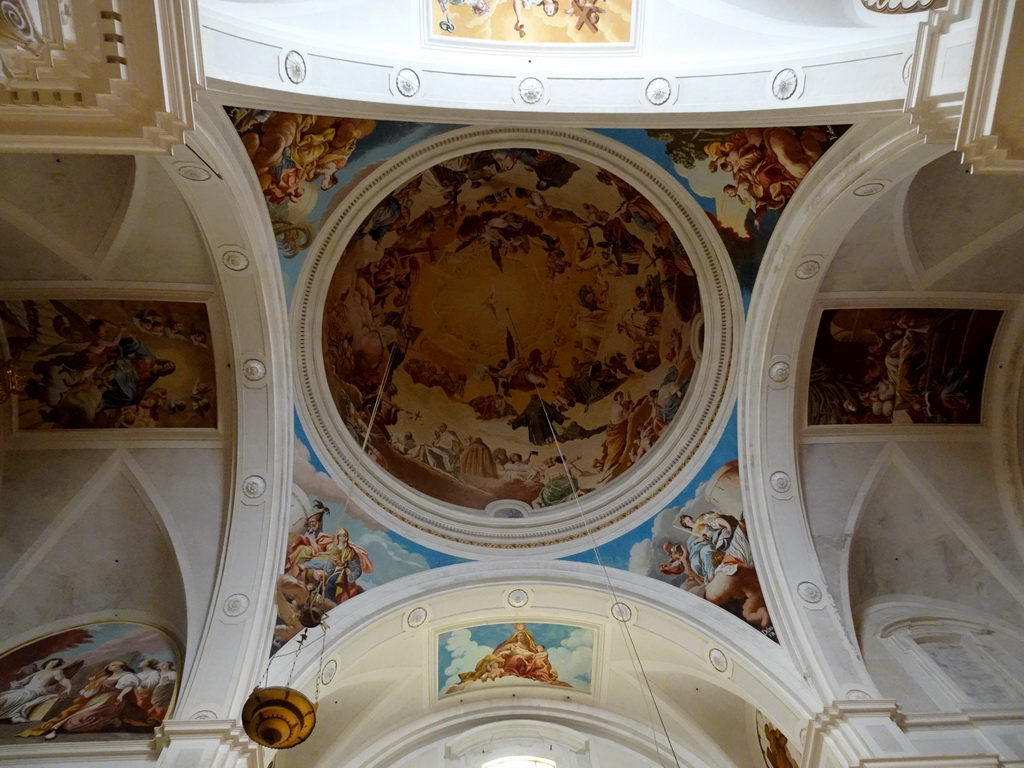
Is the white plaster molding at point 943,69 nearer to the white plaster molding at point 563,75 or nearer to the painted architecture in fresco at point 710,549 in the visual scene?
the white plaster molding at point 563,75

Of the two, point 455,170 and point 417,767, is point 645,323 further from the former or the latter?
point 417,767

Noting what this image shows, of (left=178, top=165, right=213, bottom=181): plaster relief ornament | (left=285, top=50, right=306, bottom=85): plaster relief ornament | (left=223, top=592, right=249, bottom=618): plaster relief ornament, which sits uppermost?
(left=285, top=50, right=306, bottom=85): plaster relief ornament

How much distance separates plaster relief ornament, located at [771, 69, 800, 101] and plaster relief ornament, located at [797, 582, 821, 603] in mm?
5885

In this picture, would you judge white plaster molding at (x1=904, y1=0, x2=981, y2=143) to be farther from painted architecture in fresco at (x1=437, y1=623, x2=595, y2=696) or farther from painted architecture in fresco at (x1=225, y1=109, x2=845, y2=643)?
painted architecture in fresco at (x1=437, y1=623, x2=595, y2=696)

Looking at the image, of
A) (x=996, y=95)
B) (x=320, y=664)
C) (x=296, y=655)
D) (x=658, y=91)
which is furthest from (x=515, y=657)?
(x=996, y=95)

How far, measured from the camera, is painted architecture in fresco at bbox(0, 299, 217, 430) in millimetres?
9578

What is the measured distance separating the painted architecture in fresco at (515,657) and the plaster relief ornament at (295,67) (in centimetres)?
762

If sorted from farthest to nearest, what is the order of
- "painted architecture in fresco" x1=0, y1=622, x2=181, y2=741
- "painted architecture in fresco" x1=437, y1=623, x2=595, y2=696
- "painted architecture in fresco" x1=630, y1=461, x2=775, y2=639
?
Answer: "painted architecture in fresco" x1=437, y1=623, x2=595, y2=696 → "painted architecture in fresco" x1=630, y1=461, x2=775, y2=639 → "painted architecture in fresco" x1=0, y1=622, x2=181, y2=741

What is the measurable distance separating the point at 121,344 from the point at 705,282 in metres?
7.58

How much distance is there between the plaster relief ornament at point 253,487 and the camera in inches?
397

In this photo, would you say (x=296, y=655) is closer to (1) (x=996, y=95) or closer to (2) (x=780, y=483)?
(2) (x=780, y=483)

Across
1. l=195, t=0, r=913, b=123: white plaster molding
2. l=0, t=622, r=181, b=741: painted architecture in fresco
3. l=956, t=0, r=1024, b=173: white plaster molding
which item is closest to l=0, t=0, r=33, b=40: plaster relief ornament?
l=195, t=0, r=913, b=123: white plaster molding

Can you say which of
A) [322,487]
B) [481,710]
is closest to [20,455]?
[322,487]

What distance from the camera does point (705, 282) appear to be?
10617 mm
